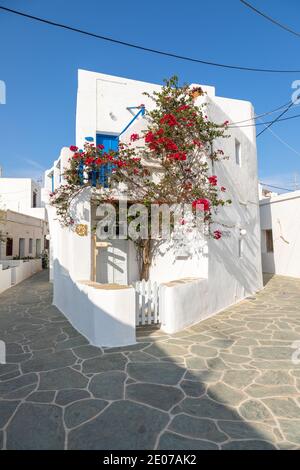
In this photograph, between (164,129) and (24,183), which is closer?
(164,129)

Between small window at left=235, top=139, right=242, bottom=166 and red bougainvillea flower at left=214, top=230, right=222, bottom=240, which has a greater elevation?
small window at left=235, top=139, right=242, bottom=166

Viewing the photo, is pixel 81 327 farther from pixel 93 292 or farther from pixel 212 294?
pixel 212 294

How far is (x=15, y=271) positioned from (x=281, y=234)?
1554cm

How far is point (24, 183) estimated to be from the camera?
30.3 m

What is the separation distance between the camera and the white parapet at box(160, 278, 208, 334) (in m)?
6.73

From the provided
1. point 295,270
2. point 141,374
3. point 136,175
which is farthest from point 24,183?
point 141,374

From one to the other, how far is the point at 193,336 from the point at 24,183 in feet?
95.6

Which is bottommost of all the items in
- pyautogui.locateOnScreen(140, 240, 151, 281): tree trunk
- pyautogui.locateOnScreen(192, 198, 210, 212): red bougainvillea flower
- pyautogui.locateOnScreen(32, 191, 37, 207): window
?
pyautogui.locateOnScreen(140, 240, 151, 281): tree trunk

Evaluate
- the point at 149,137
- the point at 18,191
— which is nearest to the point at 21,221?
the point at 18,191

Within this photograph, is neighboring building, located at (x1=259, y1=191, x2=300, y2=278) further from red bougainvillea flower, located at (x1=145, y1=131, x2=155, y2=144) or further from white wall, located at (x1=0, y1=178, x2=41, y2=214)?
white wall, located at (x1=0, y1=178, x2=41, y2=214)

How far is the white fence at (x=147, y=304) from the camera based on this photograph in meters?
6.86

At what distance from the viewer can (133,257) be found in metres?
10.1

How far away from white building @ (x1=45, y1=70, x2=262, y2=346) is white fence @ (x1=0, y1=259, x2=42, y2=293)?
4.57m

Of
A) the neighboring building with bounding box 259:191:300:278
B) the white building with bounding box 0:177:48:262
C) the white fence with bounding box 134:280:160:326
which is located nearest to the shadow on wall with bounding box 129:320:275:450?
the white fence with bounding box 134:280:160:326
